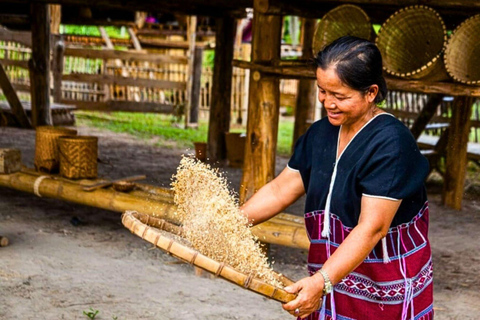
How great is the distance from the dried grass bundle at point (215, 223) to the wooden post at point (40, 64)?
8306 mm

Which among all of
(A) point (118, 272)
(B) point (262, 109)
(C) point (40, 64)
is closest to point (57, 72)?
(C) point (40, 64)

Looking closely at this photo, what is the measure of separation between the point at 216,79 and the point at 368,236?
715cm

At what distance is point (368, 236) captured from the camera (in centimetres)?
207

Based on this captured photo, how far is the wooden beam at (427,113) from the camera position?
330 inches

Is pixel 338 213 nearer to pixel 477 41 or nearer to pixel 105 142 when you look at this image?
pixel 477 41

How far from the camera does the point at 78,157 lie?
5602 millimetres

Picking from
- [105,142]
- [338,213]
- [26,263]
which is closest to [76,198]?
[26,263]

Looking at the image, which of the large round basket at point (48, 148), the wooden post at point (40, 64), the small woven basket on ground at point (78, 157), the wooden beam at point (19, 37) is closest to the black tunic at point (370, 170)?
the small woven basket on ground at point (78, 157)

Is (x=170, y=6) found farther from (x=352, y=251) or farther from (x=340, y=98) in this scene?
(x=352, y=251)

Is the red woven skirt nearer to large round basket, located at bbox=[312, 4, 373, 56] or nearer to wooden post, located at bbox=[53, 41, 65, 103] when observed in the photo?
large round basket, located at bbox=[312, 4, 373, 56]

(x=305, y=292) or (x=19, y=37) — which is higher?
(x=19, y=37)

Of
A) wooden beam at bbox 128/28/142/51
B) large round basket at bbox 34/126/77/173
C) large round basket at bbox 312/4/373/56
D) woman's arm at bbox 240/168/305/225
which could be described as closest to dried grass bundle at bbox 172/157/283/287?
woman's arm at bbox 240/168/305/225

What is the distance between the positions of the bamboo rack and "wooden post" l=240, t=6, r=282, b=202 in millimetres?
403

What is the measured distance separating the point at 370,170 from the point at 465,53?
298 centimetres
